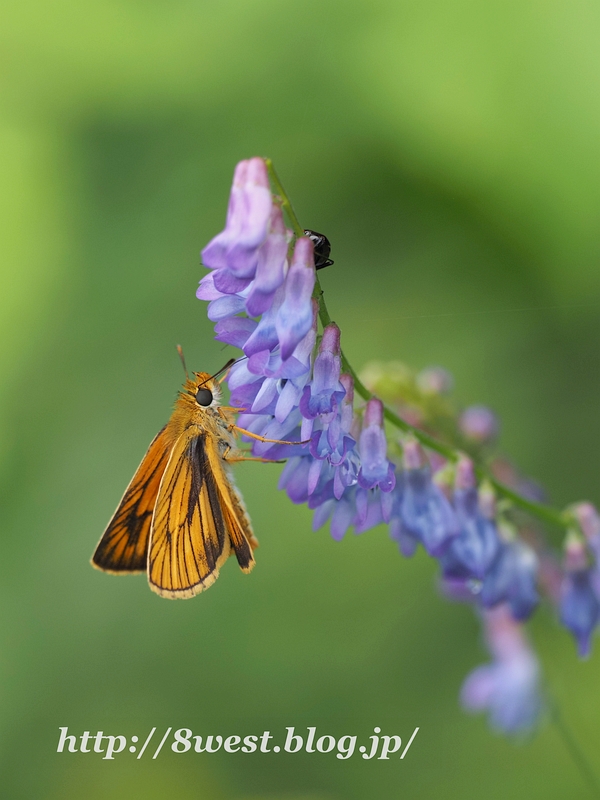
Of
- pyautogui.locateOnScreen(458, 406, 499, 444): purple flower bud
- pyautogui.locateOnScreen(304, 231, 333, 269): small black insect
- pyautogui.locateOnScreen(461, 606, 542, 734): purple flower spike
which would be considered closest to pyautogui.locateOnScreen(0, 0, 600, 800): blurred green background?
pyautogui.locateOnScreen(461, 606, 542, 734): purple flower spike

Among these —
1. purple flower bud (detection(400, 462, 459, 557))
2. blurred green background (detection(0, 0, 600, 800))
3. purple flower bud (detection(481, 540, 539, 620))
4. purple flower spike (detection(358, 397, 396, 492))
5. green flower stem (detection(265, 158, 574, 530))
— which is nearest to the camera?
green flower stem (detection(265, 158, 574, 530))

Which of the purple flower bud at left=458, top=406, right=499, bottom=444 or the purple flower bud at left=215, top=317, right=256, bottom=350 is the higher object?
the purple flower bud at left=458, top=406, right=499, bottom=444

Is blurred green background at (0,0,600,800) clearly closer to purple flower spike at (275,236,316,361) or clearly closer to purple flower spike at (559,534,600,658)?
purple flower spike at (559,534,600,658)

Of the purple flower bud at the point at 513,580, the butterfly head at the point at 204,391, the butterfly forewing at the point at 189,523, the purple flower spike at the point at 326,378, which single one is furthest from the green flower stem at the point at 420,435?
the butterfly forewing at the point at 189,523

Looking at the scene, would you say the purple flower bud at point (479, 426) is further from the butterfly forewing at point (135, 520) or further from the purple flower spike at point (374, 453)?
the butterfly forewing at point (135, 520)

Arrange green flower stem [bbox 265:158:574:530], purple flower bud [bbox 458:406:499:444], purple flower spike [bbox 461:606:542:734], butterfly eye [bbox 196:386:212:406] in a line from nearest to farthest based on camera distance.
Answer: green flower stem [bbox 265:158:574:530] → butterfly eye [bbox 196:386:212:406] → purple flower bud [bbox 458:406:499:444] → purple flower spike [bbox 461:606:542:734]

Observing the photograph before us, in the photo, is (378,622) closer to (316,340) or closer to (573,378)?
(573,378)
